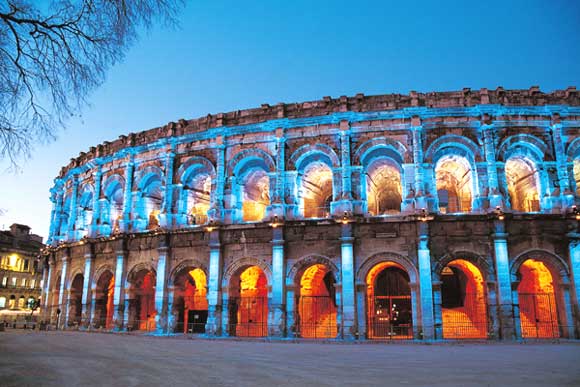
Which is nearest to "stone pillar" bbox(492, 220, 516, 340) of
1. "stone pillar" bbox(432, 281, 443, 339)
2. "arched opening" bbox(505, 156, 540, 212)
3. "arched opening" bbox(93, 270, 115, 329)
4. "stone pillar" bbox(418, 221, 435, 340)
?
"stone pillar" bbox(432, 281, 443, 339)

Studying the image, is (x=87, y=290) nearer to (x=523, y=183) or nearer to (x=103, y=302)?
(x=103, y=302)

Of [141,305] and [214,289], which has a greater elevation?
[214,289]

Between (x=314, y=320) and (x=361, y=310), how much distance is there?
2447 millimetres

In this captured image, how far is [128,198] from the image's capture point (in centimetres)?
2228

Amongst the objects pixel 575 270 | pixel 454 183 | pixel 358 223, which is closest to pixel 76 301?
pixel 358 223

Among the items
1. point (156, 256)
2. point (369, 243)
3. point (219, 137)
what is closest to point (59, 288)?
point (156, 256)

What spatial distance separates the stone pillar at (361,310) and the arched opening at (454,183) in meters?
6.16

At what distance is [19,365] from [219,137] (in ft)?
44.3

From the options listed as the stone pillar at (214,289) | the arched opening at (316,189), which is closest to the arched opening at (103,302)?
the stone pillar at (214,289)

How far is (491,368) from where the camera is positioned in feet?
28.5

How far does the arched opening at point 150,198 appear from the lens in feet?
73.4

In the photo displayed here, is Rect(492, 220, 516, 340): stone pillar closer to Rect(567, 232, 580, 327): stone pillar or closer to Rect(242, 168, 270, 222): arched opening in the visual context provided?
Rect(567, 232, 580, 327): stone pillar

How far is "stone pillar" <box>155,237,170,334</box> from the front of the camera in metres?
19.5

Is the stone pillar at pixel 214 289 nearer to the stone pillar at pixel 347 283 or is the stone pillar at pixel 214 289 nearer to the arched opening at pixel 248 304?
the arched opening at pixel 248 304
